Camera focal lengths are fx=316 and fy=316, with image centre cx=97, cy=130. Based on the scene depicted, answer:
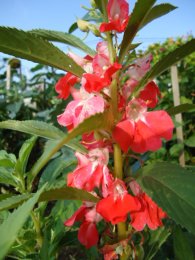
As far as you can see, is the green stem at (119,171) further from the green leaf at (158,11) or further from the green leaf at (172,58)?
the green leaf at (158,11)

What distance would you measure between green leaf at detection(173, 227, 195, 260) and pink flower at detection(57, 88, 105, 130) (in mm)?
386

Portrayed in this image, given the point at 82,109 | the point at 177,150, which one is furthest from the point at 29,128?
the point at 177,150

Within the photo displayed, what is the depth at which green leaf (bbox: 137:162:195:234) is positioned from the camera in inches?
20.5

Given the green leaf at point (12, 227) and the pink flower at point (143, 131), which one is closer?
the green leaf at point (12, 227)

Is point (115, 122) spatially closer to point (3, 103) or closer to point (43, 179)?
point (43, 179)

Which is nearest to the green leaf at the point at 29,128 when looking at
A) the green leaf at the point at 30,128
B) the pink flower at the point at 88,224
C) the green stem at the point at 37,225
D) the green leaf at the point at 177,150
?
the green leaf at the point at 30,128

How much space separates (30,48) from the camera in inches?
22.0

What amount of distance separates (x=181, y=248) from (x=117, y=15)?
57cm

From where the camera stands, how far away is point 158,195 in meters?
0.55

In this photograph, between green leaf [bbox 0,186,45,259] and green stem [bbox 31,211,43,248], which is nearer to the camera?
green leaf [bbox 0,186,45,259]

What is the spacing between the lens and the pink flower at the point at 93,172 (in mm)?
650

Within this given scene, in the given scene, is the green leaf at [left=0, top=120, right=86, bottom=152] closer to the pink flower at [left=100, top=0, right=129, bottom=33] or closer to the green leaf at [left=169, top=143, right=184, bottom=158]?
the pink flower at [left=100, top=0, right=129, bottom=33]

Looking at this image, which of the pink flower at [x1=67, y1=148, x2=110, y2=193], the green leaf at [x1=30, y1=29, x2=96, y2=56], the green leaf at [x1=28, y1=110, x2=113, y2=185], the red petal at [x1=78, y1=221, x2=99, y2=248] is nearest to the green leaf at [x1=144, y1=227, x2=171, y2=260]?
the red petal at [x1=78, y1=221, x2=99, y2=248]

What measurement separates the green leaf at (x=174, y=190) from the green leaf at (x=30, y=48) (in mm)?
279
